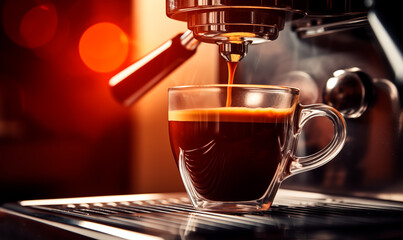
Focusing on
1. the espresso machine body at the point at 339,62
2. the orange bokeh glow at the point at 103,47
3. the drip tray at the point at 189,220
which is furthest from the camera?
the orange bokeh glow at the point at 103,47

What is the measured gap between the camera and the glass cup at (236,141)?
0.41m

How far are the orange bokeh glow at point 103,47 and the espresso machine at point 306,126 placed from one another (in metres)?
0.90

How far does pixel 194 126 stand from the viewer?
1.37 feet

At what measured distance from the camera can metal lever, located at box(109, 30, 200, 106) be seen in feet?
1.60

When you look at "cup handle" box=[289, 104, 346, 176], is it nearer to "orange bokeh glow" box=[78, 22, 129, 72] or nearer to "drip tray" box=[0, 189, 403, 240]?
"drip tray" box=[0, 189, 403, 240]

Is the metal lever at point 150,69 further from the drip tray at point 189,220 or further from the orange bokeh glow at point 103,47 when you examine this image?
the orange bokeh glow at point 103,47

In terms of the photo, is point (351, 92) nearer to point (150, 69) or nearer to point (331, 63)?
point (331, 63)

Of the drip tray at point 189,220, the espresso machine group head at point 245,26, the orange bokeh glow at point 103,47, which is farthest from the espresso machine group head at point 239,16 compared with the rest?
the orange bokeh glow at point 103,47

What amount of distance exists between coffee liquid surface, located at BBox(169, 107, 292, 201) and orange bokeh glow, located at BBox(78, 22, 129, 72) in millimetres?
1072

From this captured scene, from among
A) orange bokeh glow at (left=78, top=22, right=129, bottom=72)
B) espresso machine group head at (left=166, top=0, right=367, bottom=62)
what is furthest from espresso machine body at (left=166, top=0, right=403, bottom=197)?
orange bokeh glow at (left=78, top=22, right=129, bottom=72)

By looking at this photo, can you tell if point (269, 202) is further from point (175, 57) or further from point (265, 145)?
point (175, 57)

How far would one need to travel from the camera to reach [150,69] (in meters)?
0.49

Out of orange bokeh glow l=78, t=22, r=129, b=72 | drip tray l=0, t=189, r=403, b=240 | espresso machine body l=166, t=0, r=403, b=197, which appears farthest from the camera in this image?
orange bokeh glow l=78, t=22, r=129, b=72

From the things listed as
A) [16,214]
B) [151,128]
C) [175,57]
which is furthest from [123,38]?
[16,214]
